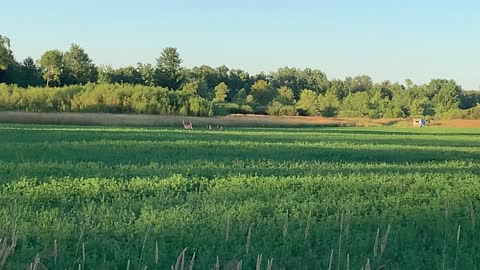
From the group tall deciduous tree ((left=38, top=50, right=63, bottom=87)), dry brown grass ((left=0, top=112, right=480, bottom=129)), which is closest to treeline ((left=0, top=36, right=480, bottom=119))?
tall deciduous tree ((left=38, top=50, right=63, bottom=87))

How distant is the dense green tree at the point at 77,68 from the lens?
374 feet

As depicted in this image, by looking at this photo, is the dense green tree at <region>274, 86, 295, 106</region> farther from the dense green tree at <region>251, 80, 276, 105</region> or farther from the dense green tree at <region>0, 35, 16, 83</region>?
the dense green tree at <region>0, 35, 16, 83</region>

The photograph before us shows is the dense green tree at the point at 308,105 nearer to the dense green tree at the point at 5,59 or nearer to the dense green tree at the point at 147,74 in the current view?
the dense green tree at the point at 147,74

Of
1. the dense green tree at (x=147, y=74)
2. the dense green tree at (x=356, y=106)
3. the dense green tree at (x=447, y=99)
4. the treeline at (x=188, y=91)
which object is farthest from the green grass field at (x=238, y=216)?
the dense green tree at (x=447, y=99)

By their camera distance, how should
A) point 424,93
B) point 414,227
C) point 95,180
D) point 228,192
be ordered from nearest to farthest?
point 414,227 → point 228,192 → point 95,180 → point 424,93

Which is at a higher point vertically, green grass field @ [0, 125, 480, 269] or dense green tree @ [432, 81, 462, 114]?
dense green tree @ [432, 81, 462, 114]

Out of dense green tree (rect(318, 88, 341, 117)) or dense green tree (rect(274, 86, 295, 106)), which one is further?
dense green tree (rect(274, 86, 295, 106))

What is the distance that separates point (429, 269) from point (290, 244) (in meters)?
1.48

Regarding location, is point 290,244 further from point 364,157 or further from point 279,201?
point 364,157

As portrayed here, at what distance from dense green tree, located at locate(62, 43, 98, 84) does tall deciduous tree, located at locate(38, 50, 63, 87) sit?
70.3 inches

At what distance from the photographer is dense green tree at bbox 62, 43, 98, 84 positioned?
11406cm

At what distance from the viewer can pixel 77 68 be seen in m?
118

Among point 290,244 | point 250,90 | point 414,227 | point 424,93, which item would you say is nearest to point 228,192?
point 414,227

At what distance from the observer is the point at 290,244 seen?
6902 millimetres
